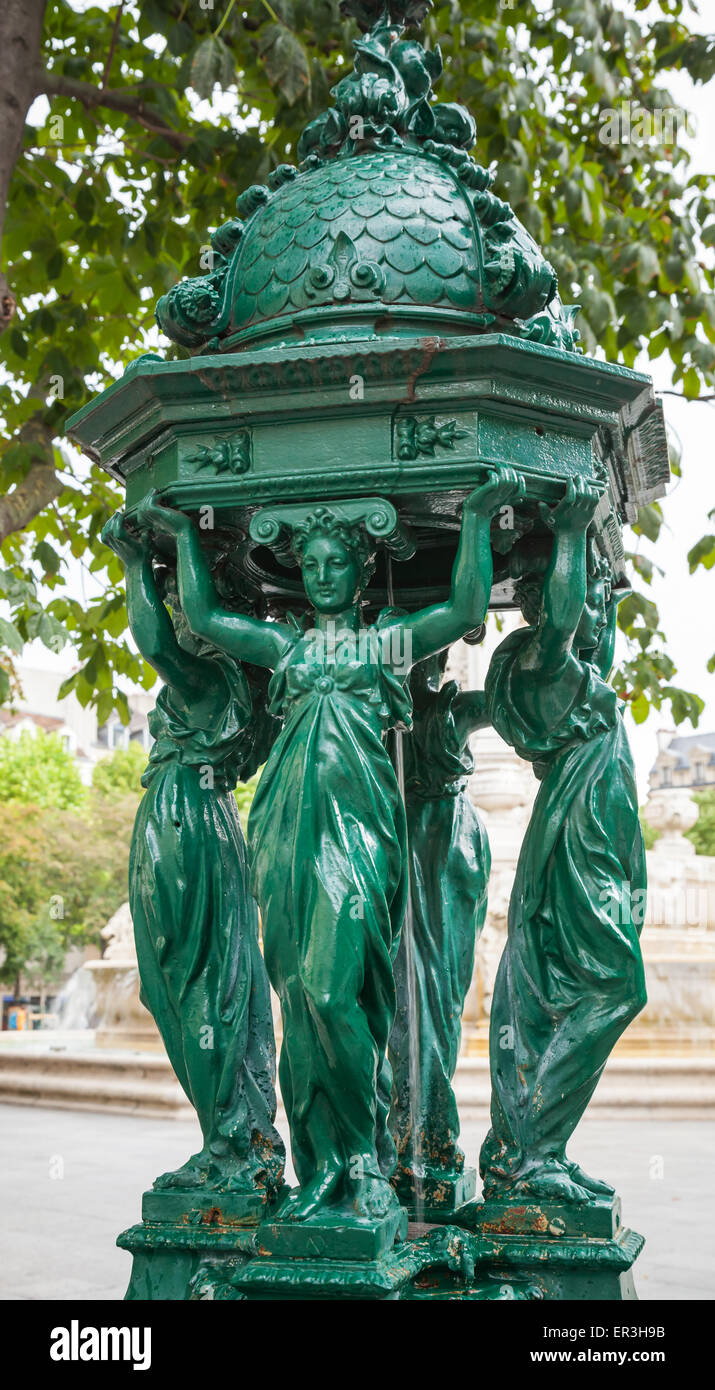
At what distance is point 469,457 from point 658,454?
860 mm

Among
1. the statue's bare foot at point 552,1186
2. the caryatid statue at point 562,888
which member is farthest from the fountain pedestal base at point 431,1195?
the statue's bare foot at point 552,1186

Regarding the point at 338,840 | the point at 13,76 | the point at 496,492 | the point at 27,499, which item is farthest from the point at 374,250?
the point at 27,499

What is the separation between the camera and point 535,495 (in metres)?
3.21

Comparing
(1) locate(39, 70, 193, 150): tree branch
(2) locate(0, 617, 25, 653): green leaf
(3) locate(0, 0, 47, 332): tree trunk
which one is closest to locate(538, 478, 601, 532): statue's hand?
(2) locate(0, 617, 25, 653): green leaf

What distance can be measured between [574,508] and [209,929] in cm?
134

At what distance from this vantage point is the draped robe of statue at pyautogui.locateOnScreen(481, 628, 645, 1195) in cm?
334

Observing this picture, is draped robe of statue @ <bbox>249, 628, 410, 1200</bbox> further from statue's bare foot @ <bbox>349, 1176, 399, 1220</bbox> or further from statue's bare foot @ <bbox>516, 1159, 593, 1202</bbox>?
statue's bare foot @ <bbox>516, 1159, 593, 1202</bbox>

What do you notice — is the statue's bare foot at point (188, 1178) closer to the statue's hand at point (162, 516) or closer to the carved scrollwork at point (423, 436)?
the statue's hand at point (162, 516)

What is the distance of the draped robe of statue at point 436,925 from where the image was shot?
3.80m

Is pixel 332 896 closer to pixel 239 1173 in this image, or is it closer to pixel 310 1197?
pixel 310 1197

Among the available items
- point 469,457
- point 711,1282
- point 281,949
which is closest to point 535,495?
point 469,457

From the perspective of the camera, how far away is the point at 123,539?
11.2 feet
